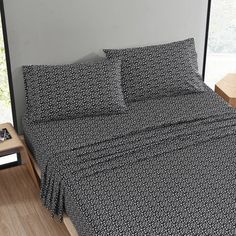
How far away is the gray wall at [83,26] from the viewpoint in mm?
2812

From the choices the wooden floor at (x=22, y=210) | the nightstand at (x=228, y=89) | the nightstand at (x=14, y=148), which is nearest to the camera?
the wooden floor at (x=22, y=210)

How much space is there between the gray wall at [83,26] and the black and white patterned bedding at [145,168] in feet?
1.53

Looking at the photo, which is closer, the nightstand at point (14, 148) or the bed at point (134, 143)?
the bed at point (134, 143)

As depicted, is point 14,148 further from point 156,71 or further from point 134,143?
point 156,71

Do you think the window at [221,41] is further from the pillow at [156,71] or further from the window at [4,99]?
the window at [4,99]

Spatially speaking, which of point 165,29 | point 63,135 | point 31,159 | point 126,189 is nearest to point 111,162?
point 126,189

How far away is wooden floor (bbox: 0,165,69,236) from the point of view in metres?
2.57

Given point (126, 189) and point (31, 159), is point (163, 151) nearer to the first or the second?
point (126, 189)

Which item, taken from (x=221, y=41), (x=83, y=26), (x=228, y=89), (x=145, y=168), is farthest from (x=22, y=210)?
(x=221, y=41)

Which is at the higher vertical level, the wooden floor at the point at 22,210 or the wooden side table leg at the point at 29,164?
the wooden side table leg at the point at 29,164

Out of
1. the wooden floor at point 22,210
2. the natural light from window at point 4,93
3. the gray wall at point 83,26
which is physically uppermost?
the gray wall at point 83,26

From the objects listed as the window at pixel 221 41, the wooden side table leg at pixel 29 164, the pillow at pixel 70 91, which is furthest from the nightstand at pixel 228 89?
the wooden side table leg at pixel 29 164

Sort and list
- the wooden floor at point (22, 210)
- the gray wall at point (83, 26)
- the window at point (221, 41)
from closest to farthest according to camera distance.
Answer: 1. the wooden floor at point (22, 210)
2. the gray wall at point (83, 26)
3. the window at point (221, 41)

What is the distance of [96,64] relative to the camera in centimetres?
293
